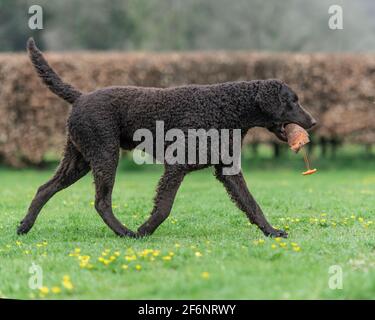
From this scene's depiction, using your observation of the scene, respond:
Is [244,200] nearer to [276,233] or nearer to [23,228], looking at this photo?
[276,233]

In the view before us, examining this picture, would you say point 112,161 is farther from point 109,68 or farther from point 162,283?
point 109,68

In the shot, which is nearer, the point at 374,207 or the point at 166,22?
the point at 374,207

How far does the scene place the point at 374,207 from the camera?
25.5ft

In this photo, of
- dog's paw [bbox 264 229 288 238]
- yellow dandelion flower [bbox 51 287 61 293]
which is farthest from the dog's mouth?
yellow dandelion flower [bbox 51 287 61 293]

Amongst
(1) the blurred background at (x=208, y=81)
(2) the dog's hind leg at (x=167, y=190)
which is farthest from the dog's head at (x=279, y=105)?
(1) the blurred background at (x=208, y=81)

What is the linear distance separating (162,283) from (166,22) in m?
25.2

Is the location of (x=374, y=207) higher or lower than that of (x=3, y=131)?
lower

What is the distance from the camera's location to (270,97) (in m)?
5.82

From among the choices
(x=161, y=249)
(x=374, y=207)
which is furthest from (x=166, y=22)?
(x=161, y=249)

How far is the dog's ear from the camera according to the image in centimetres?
581

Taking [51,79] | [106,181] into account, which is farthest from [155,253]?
[51,79]

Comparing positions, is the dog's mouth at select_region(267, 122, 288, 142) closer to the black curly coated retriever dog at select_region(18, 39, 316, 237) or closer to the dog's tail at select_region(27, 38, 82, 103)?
the black curly coated retriever dog at select_region(18, 39, 316, 237)

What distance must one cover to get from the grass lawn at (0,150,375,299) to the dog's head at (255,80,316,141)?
106cm
